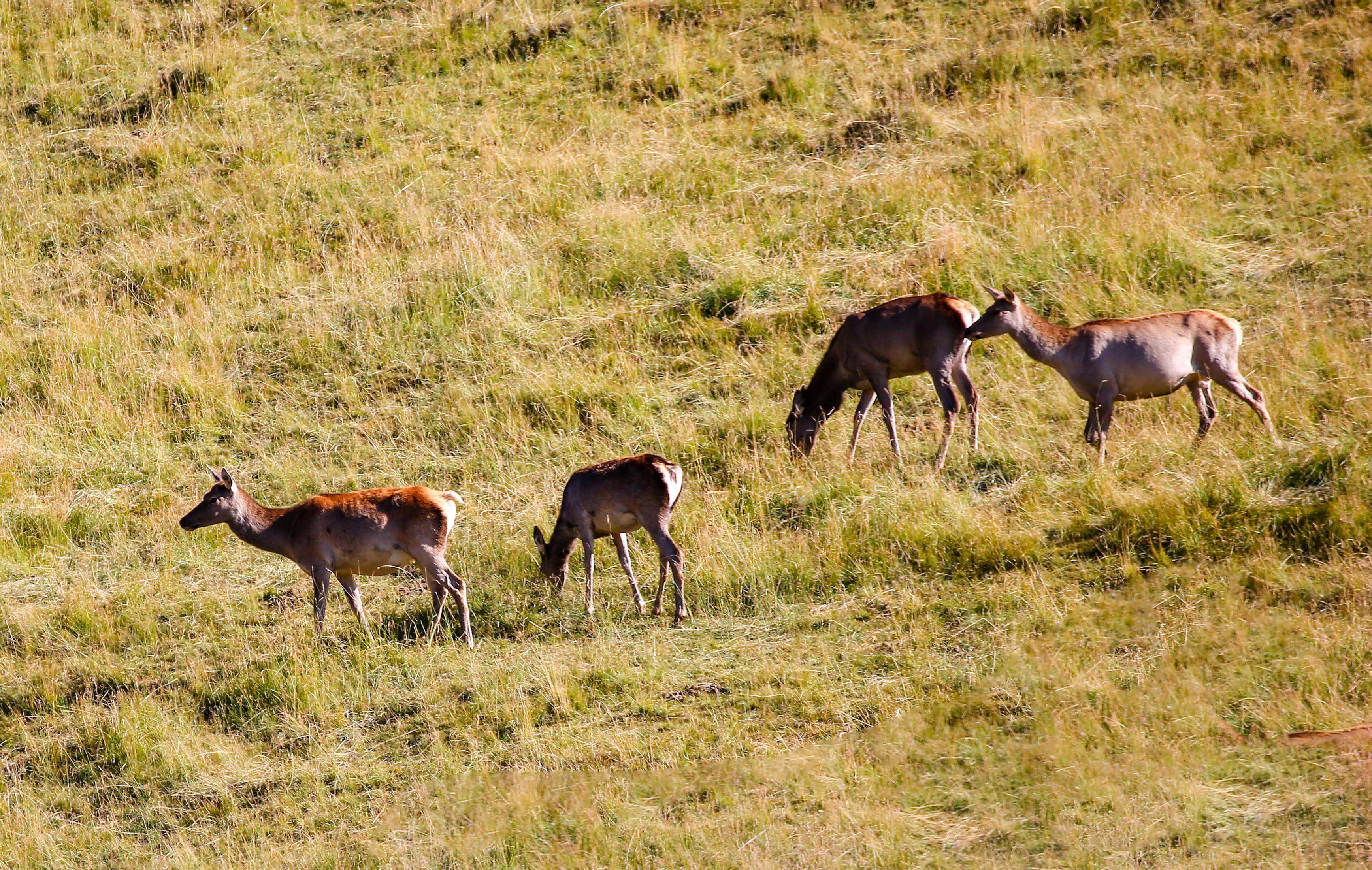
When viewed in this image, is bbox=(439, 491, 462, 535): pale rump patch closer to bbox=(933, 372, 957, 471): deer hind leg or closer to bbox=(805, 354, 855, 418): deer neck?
bbox=(805, 354, 855, 418): deer neck

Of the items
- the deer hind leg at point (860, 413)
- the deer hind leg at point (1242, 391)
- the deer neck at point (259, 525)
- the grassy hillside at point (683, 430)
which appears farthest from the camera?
the deer hind leg at point (860, 413)

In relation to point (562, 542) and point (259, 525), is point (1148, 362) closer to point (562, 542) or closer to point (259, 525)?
point (562, 542)

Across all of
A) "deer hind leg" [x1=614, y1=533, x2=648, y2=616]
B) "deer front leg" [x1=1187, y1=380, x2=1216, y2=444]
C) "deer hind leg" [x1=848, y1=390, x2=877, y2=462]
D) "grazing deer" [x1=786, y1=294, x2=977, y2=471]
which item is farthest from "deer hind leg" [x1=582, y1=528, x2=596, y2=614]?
"deer front leg" [x1=1187, y1=380, x2=1216, y2=444]

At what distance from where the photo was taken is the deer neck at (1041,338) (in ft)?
43.6

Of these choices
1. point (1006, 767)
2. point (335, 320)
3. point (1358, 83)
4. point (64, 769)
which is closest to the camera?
point (1006, 767)

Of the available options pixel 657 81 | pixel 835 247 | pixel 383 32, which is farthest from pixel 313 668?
pixel 383 32

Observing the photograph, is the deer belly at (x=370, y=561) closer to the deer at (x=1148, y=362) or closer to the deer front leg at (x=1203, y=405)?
the deer at (x=1148, y=362)

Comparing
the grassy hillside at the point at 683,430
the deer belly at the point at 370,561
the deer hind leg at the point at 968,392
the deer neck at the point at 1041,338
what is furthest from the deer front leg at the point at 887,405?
the deer belly at the point at 370,561

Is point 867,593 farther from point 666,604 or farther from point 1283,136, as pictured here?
point 1283,136

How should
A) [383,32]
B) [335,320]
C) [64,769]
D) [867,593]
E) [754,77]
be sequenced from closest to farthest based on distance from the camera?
[64,769] < [867,593] < [335,320] < [754,77] < [383,32]

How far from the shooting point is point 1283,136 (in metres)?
18.7

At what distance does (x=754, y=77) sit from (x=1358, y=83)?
7.95 m

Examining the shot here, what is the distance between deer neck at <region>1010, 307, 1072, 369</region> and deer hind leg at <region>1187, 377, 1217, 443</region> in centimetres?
115

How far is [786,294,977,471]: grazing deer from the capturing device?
13.8 metres
